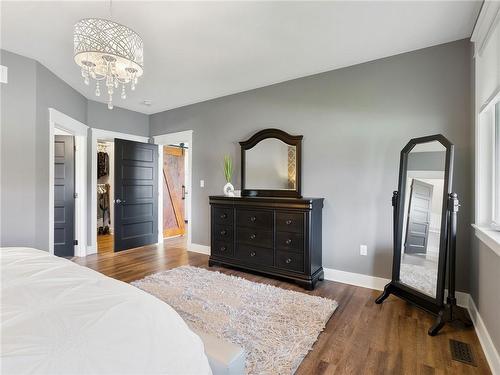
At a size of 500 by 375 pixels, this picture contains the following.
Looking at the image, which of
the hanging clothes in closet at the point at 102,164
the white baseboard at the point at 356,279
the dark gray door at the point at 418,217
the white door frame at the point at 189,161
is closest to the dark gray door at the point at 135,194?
the white door frame at the point at 189,161

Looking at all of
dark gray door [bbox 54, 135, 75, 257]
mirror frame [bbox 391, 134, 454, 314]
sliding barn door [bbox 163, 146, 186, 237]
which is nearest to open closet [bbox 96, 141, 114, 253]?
Answer: sliding barn door [bbox 163, 146, 186, 237]

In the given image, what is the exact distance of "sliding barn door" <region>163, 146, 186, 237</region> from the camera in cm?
588

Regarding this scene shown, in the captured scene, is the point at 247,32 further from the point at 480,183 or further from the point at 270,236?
the point at 480,183

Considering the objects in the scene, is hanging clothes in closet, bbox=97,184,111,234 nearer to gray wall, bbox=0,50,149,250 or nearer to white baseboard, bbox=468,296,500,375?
gray wall, bbox=0,50,149,250

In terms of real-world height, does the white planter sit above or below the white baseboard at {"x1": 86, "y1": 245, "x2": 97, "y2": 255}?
above

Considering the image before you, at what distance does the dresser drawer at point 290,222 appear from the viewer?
3025 millimetres

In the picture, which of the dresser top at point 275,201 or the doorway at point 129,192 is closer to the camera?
the dresser top at point 275,201

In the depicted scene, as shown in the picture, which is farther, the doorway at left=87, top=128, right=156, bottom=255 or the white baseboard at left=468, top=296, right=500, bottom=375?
the doorway at left=87, top=128, right=156, bottom=255

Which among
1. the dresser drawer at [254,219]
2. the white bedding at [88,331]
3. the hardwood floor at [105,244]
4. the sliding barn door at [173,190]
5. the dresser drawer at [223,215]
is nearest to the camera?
the white bedding at [88,331]

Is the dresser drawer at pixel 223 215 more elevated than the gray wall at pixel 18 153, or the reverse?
the gray wall at pixel 18 153

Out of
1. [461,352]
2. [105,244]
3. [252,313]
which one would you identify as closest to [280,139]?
[252,313]

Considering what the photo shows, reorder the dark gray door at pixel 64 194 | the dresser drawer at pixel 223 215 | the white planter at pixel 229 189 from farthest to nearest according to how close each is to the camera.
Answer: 1. the dark gray door at pixel 64 194
2. the white planter at pixel 229 189
3. the dresser drawer at pixel 223 215

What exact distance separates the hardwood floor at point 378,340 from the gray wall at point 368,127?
0.49m

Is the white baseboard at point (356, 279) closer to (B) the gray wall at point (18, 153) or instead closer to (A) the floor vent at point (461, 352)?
(A) the floor vent at point (461, 352)
